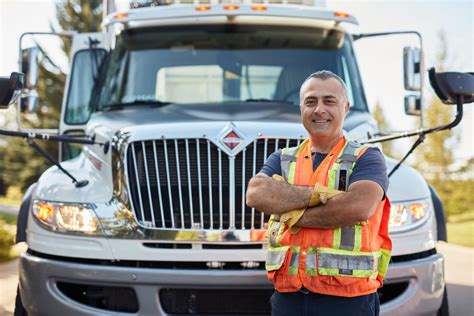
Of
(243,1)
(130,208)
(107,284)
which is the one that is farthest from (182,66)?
(107,284)

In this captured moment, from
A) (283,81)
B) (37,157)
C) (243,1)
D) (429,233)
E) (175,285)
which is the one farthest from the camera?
(37,157)

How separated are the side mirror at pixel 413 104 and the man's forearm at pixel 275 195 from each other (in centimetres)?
275

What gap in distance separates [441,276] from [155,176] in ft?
6.19

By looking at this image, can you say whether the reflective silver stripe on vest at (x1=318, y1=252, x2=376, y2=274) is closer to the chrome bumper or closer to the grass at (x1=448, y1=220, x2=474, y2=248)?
the chrome bumper

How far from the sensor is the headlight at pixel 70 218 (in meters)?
4.21

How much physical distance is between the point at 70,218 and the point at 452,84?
244 centimetres

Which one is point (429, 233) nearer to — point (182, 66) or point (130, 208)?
point (130, 208)

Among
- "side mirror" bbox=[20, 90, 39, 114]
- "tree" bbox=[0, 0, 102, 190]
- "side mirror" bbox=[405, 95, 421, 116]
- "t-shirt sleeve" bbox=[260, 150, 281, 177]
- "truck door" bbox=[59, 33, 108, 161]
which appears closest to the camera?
"t-shirt sleeve" bbox=[260, 150, 281, 177]

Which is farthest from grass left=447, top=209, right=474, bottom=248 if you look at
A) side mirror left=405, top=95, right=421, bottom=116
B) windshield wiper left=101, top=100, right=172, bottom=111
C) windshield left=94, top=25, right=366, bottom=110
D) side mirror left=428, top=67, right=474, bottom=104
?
side mirror left=428, top=67, right=474, bottom=104

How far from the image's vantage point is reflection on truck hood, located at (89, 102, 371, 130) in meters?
4.64

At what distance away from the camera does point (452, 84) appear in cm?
403

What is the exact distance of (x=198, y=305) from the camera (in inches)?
161

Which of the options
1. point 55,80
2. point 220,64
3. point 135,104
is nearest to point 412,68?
point 220,64

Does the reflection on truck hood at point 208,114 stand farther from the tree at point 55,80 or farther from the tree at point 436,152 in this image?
the tree at point 55,80
